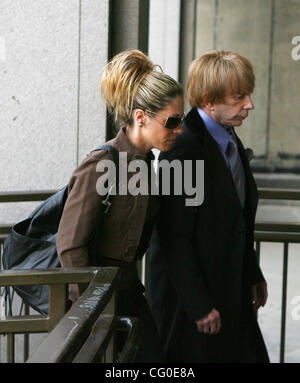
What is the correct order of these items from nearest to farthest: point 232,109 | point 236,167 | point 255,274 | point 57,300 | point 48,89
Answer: point 57,300 < point 232,109 < point 236,167 < point 255,274 < point 48,89

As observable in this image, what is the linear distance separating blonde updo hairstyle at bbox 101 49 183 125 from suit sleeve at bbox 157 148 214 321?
13.7 inches

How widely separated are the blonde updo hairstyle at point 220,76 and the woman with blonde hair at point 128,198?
323 mm

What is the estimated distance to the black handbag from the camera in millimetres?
2885

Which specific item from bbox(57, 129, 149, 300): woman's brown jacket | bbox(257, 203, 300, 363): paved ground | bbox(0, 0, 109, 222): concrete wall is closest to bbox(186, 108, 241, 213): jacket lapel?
bbox(57, 129, 149, 300): woman's brown jacket

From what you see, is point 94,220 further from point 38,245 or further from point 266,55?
point 266,55

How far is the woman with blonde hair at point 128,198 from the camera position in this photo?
279 centimetres

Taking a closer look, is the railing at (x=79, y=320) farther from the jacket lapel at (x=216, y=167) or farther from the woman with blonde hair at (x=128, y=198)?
the jacket lapel at (x=216, y=167)

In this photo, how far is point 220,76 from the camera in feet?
10.9

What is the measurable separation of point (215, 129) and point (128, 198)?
662 mm

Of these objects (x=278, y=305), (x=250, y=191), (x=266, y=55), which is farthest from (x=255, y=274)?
(x=266, y=55)

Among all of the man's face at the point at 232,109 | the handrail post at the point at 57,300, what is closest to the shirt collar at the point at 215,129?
the man's face at the point at 232,109

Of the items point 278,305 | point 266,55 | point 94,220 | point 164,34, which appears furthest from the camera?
point 266,55

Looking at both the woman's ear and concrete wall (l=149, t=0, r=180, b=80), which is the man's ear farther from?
concrete wall (l=149, t=0, r=180, b=80)
